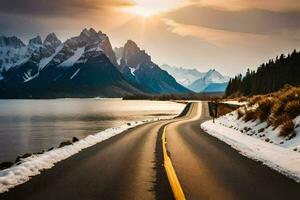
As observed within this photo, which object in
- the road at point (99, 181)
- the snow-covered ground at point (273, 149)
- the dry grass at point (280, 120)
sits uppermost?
the dry grass at point (280, 120)

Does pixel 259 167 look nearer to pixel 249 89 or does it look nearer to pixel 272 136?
pixel 272 136

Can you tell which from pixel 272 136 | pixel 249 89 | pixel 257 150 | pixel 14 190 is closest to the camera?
pixel 14 190

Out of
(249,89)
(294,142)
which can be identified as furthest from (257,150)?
(249,89)

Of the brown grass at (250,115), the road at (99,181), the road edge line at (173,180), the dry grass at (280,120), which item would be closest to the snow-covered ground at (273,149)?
the dry grass at (280,120)

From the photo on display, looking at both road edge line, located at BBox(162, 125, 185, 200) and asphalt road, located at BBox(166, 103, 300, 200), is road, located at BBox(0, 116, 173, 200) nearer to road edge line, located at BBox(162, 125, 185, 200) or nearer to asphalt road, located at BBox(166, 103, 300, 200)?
road edge line, located at BBox(162, 125, 185, 200)

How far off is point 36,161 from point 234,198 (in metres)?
8.10

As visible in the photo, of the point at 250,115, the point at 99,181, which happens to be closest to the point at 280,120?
the point at 250,115

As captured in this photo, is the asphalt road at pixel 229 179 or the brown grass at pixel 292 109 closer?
the asphalt road at pixel 229 179

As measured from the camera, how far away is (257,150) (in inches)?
689

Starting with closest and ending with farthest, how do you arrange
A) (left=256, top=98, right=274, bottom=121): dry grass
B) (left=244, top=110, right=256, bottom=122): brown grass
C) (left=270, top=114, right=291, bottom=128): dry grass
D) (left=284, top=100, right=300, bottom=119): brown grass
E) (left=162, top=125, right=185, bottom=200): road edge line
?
(left=162, top=125, right=185, bottom=200): road edge line
(left=270, top=114, right=291, bottom=128): dry grass
(left=284, top=100, right=300, bottom=119): brown grass
(left=256, top=98, right=274, bottom=121): dry grass
(left=244, top=110, right=256, bottom=122): brown grass

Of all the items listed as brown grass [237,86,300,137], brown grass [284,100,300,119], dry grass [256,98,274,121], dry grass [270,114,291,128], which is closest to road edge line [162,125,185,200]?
brown grass [237,86,300,137]

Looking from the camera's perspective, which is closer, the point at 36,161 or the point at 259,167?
the point at 259,167

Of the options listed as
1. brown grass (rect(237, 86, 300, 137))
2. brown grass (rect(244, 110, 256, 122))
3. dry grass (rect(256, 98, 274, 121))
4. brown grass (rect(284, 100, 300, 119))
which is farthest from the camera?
brown grass (rect(244, 110, 256, 122))

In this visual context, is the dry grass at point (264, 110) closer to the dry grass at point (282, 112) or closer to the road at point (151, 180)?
the dry grass at point (282, 112)
